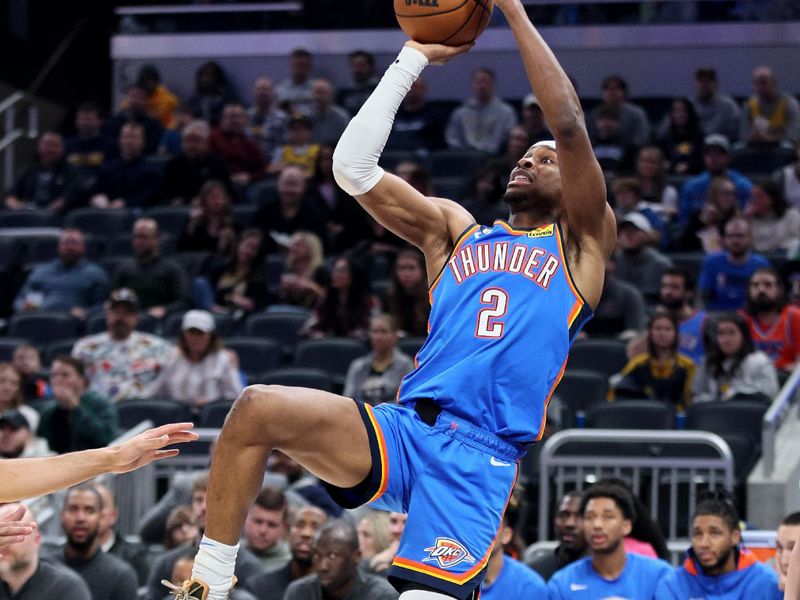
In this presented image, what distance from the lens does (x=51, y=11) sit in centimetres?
1816

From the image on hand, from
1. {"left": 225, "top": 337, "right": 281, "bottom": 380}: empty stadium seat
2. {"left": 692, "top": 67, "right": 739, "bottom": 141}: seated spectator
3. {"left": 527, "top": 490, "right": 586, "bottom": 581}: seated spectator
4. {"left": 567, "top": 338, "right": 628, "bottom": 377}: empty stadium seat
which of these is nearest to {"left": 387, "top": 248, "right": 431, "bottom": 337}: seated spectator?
{"left": 225, "top": 337, "right": 281, "bottom": 380}: empty stadium seat

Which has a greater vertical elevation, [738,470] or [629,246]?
[629,246]

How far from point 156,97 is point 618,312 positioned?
723cm

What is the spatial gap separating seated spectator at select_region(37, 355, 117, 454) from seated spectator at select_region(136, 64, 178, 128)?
6397 mm

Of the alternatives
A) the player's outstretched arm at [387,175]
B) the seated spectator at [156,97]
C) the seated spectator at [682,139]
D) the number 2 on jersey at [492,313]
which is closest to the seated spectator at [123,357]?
the seated spectator at [682,139]

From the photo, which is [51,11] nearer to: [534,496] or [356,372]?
[356,372]

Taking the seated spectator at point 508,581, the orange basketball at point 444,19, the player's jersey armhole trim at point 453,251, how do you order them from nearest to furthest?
the orange basketball at point 444,19, the player's jersey armhole trim at point 453,251, the seated spectator at point 508,581

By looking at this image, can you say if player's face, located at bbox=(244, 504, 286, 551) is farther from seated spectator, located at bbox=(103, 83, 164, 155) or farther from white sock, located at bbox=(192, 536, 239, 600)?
seated spectator, located at bbox=(103, 83, 164, 155)

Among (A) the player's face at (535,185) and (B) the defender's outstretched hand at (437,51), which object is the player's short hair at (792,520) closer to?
(A) the player's face at (535,185)

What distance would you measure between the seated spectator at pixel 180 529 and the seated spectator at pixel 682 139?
21.2 feet

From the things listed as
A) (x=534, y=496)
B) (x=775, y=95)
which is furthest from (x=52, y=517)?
(x=775, y=95)

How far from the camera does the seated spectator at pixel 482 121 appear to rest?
45.8 ft

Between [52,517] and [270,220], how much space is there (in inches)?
162

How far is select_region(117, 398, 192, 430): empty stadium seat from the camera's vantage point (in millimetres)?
9863
